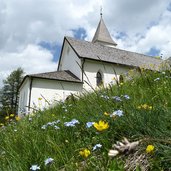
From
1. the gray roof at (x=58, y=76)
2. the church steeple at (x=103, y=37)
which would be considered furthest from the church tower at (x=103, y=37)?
the gray roof at (x=58, y=76)

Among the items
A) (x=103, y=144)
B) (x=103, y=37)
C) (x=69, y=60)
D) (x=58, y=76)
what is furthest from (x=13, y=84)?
(x=103, y=144)

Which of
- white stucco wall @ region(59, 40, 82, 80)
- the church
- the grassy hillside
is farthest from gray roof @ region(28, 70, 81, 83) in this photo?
the grassy hillside

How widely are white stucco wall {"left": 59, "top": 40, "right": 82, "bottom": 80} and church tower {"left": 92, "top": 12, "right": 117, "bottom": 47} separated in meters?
15.4

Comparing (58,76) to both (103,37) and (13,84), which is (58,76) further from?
(13,84)

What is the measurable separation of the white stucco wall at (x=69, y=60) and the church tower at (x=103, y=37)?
15445 mm

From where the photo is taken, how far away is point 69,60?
25.2m

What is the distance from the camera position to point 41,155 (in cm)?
192

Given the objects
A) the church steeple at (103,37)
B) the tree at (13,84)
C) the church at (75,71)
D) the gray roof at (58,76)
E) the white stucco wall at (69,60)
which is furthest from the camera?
the tree at (13,84)

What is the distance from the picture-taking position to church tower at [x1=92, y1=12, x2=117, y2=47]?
41.4 m

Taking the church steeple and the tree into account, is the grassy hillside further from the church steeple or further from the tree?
the tree

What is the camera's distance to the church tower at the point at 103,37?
4136cm

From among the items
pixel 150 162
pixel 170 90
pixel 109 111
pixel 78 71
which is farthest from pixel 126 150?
pixel 78 71

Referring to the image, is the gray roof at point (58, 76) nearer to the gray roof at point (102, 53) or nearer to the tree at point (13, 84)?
the gray roof at point (102, 53)

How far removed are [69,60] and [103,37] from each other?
18450 mm
